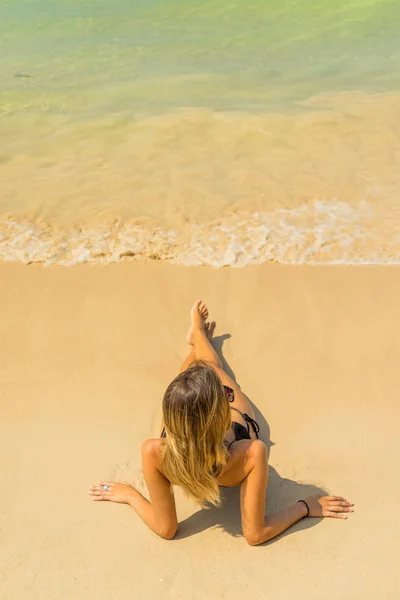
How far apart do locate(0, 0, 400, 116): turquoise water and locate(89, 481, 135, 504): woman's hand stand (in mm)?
5173

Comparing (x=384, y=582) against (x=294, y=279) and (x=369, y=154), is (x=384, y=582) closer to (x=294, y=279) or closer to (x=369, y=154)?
(x=294, y=279)

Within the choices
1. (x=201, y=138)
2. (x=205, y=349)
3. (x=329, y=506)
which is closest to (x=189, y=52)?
(x=201, y=138)

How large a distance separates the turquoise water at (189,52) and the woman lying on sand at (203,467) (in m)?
5.23

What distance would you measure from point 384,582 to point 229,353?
159 centimetres

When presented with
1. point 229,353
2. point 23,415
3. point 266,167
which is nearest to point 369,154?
point 266,167

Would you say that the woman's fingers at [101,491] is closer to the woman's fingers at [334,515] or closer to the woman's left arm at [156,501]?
the woman's left arm at [156,501]

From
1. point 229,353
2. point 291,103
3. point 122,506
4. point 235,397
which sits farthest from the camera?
point 291,103

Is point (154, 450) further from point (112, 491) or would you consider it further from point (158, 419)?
point (158, 419)

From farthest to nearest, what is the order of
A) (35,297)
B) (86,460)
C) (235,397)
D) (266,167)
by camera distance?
(266,167) < (35,297) < (235,397) < (86,460)

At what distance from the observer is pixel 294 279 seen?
4180 mm

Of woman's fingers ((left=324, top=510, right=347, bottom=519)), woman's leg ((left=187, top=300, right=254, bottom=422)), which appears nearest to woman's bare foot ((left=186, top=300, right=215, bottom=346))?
woman's leg ((left=187, top=300, right=254, bottom=422))

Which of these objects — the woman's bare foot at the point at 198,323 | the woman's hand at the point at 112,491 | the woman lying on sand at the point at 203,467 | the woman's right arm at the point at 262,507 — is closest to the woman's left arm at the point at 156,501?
the woman lying on sand at the point at 203,467

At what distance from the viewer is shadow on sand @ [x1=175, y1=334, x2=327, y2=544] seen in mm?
2770

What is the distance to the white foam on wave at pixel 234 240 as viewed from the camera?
452 centimetres
